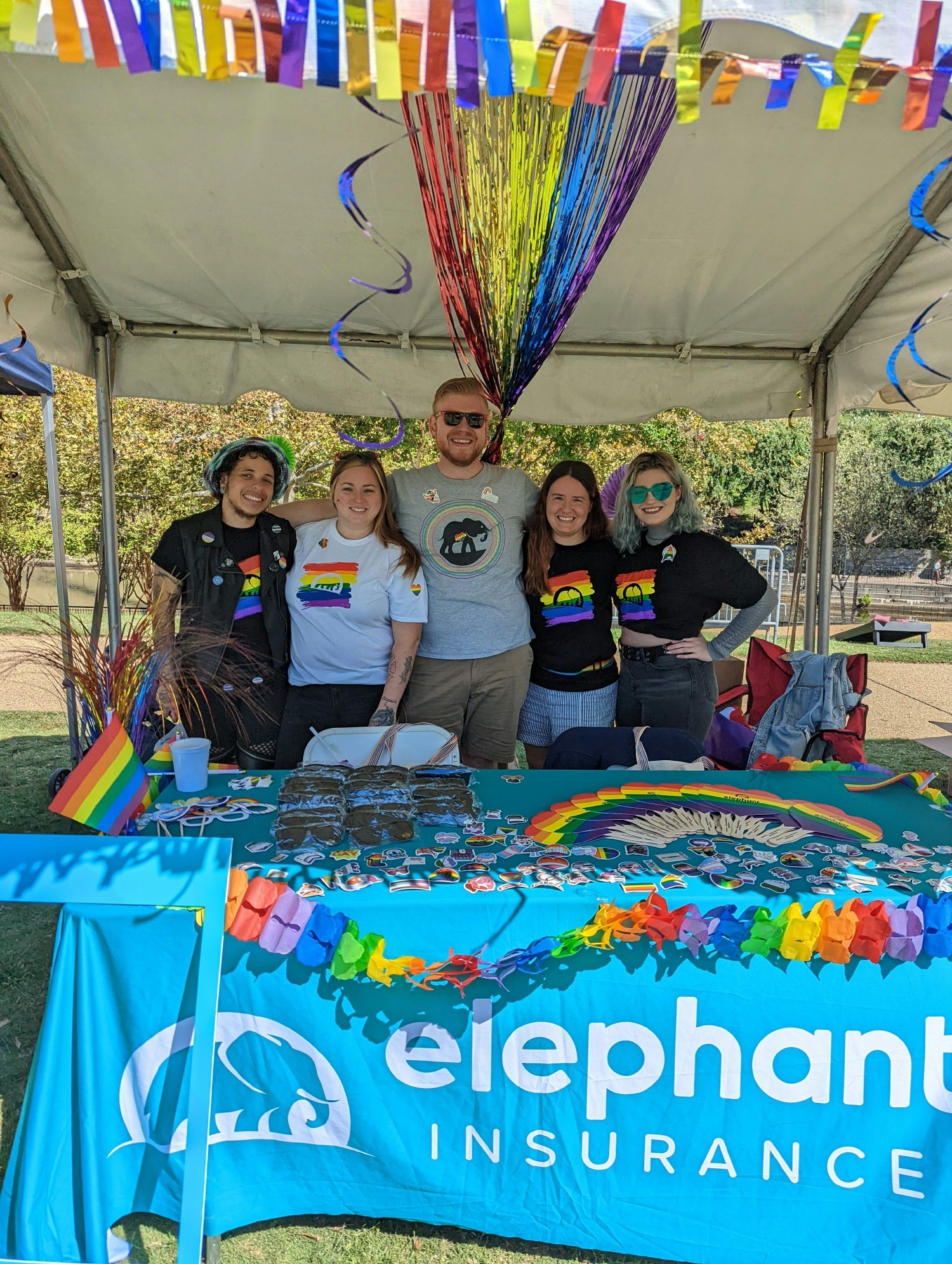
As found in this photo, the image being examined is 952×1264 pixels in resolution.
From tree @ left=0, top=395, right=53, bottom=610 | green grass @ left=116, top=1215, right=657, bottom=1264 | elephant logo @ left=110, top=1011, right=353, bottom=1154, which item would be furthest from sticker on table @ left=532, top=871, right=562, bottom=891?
tree @ left=0, top=395, right=53, bottom=610

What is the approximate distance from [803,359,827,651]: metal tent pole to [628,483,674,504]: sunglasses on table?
5.28 feet

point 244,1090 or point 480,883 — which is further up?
point 480,883

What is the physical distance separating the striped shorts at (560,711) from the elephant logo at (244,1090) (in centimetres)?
173

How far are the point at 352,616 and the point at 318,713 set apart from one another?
33 cm

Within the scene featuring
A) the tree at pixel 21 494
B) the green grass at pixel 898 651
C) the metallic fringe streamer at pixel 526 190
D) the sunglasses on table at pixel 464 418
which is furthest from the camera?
the tree at pixel 21 494

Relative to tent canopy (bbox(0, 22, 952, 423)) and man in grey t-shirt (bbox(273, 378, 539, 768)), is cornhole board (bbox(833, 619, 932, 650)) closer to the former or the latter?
tent canopy (bbox(0, 22, 952, 423))

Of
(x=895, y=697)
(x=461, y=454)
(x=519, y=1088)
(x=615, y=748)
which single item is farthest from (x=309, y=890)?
(x=895, y=697)

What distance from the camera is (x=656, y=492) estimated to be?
9.81 feet

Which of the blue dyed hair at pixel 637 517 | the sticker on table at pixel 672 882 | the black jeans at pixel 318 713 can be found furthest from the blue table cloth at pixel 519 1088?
the blue dyed hair at pixel 637 517

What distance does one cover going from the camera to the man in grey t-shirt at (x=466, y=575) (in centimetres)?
297

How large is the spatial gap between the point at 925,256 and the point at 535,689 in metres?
2.19

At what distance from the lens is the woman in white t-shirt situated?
2754mm

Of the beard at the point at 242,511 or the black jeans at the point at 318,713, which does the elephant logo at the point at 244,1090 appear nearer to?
the black jeans at the point at 318,713

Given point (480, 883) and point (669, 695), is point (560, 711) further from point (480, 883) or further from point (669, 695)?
point (480, 883)
